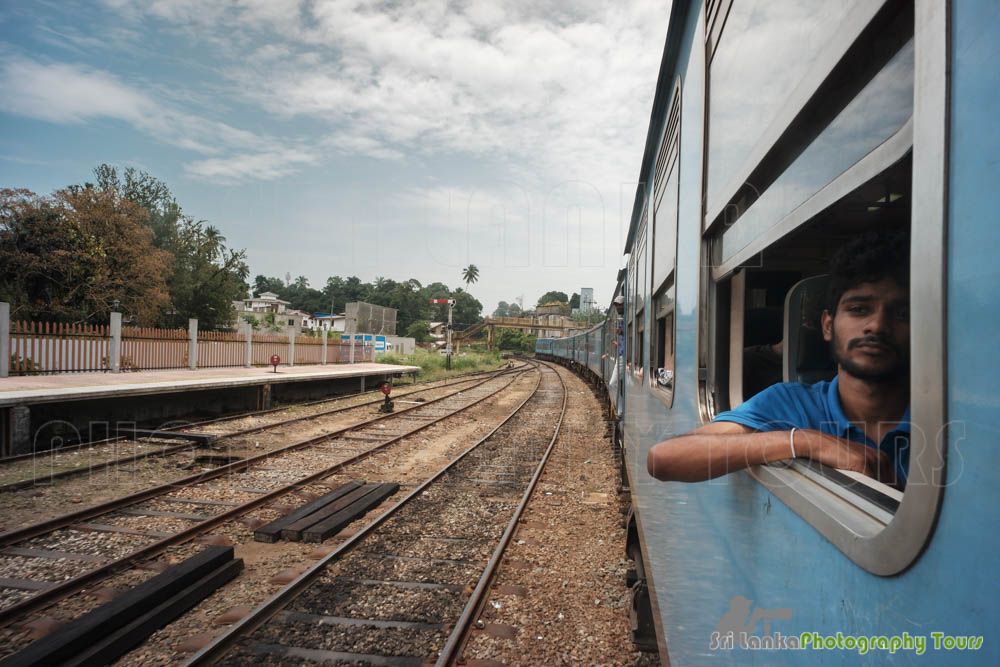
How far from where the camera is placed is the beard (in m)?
1.20

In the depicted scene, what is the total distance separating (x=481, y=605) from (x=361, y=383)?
16.4 meters

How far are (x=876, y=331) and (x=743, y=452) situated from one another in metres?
0.41

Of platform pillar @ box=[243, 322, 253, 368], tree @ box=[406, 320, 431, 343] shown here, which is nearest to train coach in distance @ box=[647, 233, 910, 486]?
platform pillar @ box=[243, 322, 253, 368]

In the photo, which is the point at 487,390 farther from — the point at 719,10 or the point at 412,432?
the point at 719,10

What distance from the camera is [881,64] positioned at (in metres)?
1.03

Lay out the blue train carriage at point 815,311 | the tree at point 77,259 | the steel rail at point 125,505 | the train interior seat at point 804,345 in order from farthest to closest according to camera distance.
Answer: the tree at point 77,259, the steel rail at point 125,505, the train interior seat at point 804,345, the blue train carriage at point 815,311

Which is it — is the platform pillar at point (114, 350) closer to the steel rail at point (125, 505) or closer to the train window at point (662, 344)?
the steel rail at point (125, 505)

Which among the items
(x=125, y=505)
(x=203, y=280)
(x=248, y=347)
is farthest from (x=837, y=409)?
(x=203, y=280)

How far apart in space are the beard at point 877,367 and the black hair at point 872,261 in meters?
0.13

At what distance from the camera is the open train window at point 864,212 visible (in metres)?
0.75

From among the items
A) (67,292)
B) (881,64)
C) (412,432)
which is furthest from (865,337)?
(67,292)

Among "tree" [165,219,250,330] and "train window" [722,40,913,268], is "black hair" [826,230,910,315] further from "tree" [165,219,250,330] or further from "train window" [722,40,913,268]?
"tree" [165,219,250,330]

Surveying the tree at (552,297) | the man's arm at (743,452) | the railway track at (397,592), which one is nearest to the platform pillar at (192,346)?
the railway track at (397,592)

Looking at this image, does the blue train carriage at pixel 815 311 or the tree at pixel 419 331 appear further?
the tree at pixel 419 331
